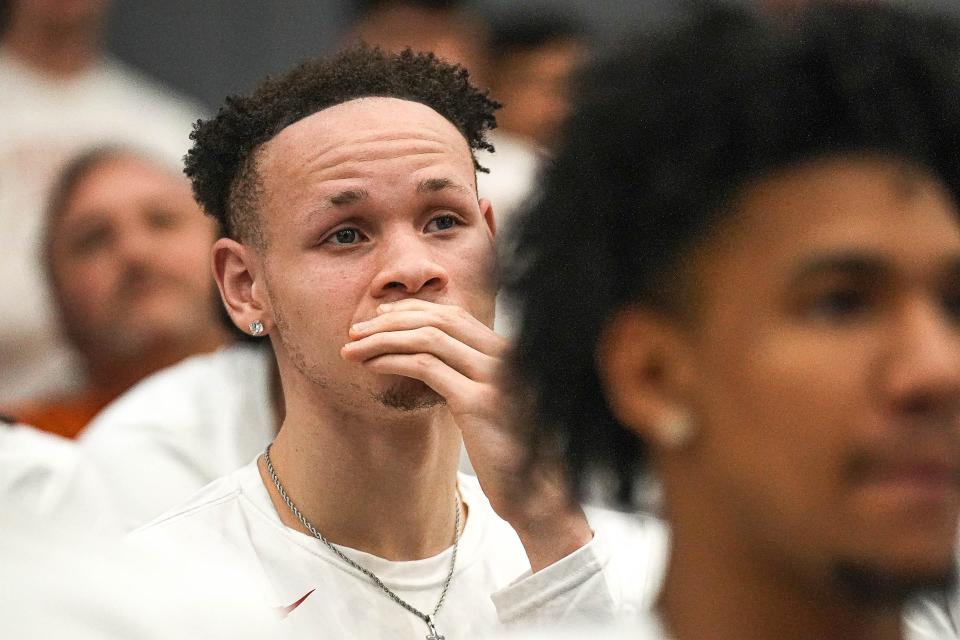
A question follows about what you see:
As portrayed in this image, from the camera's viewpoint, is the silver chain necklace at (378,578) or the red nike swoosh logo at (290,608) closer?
the red nike swoosh logo at (290,608)

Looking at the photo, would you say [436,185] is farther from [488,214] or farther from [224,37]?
[224,37]

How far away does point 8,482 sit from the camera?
11.6ft

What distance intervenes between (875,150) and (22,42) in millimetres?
4544

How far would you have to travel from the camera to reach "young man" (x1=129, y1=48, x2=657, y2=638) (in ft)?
9.02

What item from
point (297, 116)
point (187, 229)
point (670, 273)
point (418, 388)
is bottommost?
point (670, 273)

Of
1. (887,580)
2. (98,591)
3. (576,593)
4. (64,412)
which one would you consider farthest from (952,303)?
(64,412)

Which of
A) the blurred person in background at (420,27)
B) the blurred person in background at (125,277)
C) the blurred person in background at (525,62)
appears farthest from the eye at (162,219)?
the blurred person in background at (525,62)

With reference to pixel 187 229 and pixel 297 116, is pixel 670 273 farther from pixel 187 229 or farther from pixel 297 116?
pixel 187 229

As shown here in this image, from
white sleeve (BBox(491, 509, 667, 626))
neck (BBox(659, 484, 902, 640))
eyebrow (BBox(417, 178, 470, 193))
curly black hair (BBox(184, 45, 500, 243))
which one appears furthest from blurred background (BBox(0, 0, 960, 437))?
neck (BBox(659, 484, 902, 640))

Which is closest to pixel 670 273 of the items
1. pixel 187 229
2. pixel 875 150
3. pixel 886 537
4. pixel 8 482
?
pixel 875 150

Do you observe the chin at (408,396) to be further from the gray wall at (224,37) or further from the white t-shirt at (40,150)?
the gray wall at (224,37)

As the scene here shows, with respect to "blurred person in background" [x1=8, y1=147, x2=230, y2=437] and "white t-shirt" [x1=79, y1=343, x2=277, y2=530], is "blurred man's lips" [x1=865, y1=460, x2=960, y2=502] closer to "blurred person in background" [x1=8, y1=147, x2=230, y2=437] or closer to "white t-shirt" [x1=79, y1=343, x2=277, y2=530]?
"white t-shirt" [x1=79, y1=343, x2=277, y2=530]

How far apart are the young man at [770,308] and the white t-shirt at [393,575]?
910mm

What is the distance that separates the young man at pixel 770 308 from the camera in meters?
1.53
